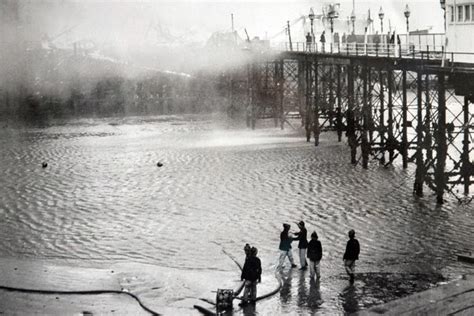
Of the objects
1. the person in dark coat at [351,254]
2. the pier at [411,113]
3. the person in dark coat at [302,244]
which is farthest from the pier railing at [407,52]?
the person in dark coat at [351,254]

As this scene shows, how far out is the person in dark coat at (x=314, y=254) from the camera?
19.6 meters

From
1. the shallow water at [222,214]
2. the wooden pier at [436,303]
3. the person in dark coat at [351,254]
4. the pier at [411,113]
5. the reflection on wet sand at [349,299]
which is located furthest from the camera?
the pier at [411,113]

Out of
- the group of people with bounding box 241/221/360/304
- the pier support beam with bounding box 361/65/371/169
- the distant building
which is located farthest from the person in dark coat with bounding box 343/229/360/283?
the pier support beam with bounding box 361/65/371/169

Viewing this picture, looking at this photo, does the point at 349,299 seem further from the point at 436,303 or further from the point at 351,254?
the point at 436,303

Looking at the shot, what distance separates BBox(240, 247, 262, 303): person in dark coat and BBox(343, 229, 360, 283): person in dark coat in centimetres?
250

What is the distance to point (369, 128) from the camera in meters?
40.2

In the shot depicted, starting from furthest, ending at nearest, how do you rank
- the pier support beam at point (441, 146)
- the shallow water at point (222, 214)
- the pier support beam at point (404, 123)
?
the pier support beam at point (404, 123)
the pier support beam at point (441, 146)
the shallow water at point (222, 214)

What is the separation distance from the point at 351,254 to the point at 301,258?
173cm

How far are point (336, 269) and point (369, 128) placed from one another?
2004cm

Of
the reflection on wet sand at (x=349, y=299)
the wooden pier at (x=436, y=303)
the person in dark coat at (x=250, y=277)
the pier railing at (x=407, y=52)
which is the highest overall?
the pier railing at (x=407, y=52)

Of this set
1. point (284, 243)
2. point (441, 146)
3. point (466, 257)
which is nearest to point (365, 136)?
point (441, 146)

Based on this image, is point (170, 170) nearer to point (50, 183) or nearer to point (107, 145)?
point (50, 183)

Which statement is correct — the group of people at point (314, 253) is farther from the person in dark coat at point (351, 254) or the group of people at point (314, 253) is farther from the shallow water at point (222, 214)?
the shallow water at point (222, 214)

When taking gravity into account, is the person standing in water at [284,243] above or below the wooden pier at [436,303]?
above
